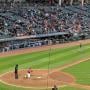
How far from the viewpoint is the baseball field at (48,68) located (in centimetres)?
3145

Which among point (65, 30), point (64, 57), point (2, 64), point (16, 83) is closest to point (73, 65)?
point (64, 57)

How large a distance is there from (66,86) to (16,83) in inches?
175

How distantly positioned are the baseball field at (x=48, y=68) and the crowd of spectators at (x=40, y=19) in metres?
5.26

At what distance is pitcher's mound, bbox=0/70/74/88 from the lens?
104 ft

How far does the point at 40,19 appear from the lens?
2438 inches

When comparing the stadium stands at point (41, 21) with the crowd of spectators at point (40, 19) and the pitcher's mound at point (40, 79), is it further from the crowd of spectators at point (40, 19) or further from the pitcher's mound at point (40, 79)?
the pitcher's mound at point (40, 79)

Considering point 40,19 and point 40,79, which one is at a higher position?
point 40,19

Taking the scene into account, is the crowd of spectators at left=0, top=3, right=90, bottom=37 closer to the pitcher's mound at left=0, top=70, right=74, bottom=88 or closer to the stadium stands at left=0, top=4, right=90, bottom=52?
the stadium stands at left=0, top=4, right=90, bottom=52

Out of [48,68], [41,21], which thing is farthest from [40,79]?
[41,21]

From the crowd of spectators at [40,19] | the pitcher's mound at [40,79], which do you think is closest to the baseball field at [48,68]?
the pitcher's mound at [40,79]

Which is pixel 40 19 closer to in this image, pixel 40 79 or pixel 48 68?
pixel 48 68

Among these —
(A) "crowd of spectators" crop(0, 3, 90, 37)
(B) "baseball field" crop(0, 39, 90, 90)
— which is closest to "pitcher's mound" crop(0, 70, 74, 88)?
(B) "baseball field" crop(0, 39, 90, 90)

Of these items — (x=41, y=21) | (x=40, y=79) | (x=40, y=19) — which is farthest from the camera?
(x=40, y=19)

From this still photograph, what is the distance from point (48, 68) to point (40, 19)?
26517 millimetres
